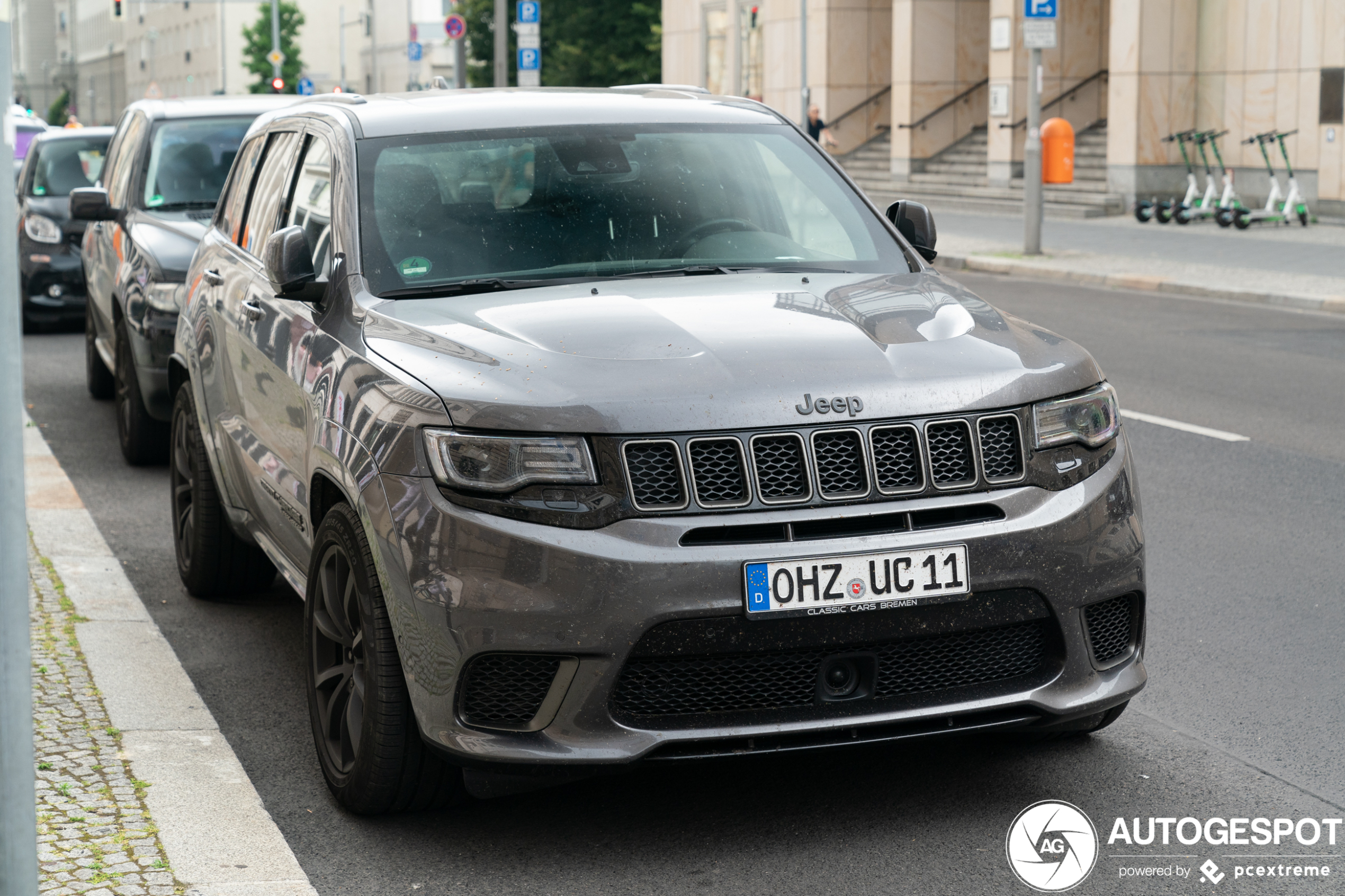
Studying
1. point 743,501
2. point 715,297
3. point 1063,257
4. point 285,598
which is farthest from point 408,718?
point 1063,257

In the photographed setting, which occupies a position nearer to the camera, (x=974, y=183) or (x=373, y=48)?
(x=974, y=183)

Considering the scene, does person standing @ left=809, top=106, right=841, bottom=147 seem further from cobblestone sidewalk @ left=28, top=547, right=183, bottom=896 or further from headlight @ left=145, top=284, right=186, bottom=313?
cobblestone sidewalk @ left=28, top=547, right=183, bottom=896

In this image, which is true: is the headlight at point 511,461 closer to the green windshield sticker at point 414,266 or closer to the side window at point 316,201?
the green windshield sticker at point 414,266

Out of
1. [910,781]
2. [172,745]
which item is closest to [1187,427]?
[910,781]

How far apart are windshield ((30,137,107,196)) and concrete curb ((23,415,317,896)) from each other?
914cm

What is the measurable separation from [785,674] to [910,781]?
775mm

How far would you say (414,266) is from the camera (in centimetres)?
471

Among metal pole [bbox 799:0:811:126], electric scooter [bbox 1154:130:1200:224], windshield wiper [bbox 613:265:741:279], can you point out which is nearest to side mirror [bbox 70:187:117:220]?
windshield wiper [bbox 613:265:741:279]

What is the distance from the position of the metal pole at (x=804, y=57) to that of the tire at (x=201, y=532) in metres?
28.9

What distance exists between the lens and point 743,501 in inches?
145

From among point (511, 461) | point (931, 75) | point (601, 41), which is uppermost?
point (601, 41)

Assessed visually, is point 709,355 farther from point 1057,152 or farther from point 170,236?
point 1057,152

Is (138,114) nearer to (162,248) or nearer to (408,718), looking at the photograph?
(162,248)

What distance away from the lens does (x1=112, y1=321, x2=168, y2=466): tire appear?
8.84 metres
